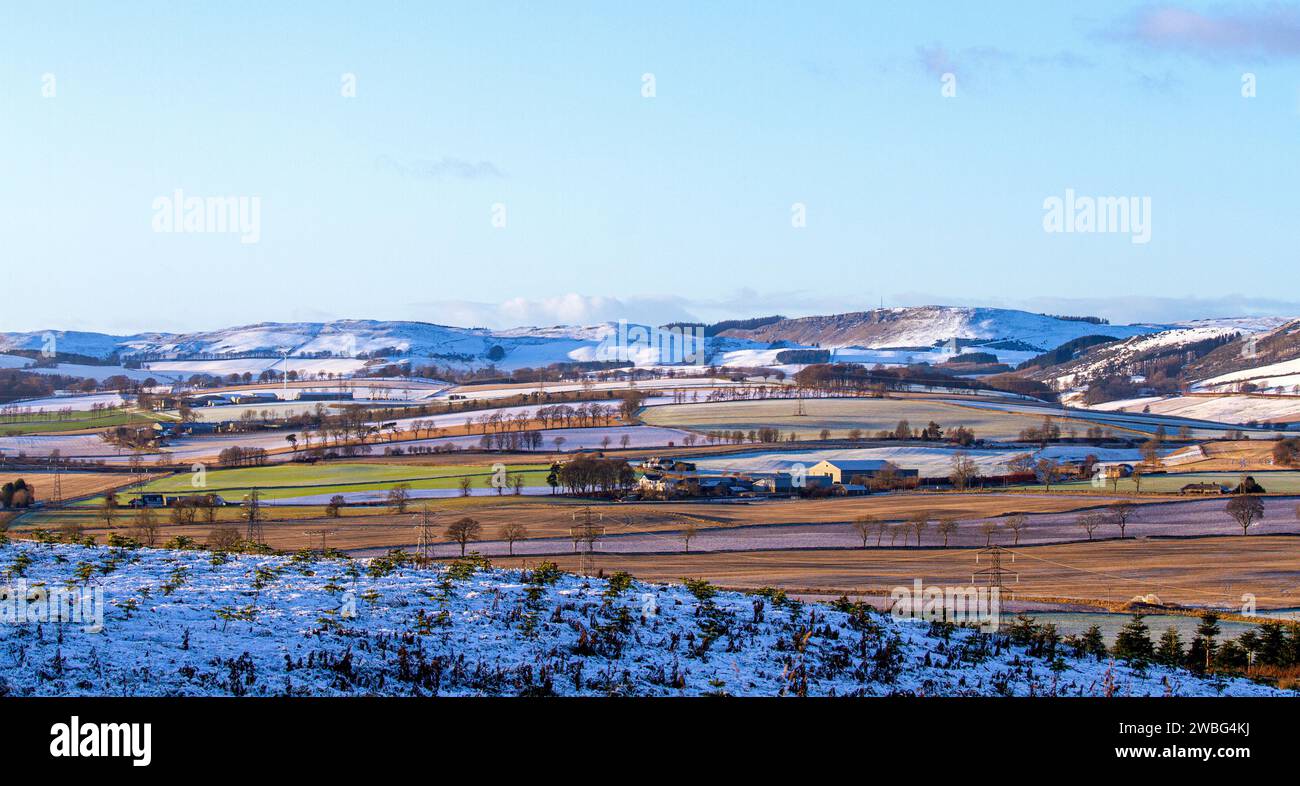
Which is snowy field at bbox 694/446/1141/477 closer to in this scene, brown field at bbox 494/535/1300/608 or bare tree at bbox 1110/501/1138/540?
bare tree at bbox 1110/501/1138/540

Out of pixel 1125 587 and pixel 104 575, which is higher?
pixel 104 575

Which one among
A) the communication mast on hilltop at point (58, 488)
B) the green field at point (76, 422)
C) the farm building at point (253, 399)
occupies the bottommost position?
the communication mast on hilltop at point (58, 488)

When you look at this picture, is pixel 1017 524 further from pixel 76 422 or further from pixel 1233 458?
pixel 76 422

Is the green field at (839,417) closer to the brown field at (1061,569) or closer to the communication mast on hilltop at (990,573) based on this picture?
the brown field at (1061,569)

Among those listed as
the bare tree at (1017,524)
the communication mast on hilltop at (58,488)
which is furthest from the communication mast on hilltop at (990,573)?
the communication mast on hilltop at (58,488)
